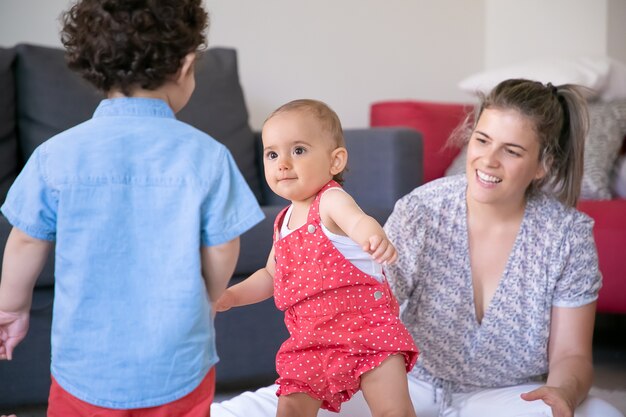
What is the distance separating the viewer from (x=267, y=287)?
150cm

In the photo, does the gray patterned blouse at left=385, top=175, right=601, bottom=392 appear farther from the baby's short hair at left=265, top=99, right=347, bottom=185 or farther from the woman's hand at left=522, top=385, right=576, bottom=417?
the baby's short hair at left=265, top=99, right=347, bottom=185

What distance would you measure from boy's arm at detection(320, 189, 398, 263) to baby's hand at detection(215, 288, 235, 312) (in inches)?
8.5

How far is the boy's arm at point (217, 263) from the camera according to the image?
1070mm

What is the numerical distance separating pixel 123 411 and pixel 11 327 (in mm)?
216

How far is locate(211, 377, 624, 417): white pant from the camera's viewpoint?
155cm

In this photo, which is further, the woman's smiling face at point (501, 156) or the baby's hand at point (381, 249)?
the woman's smiling face at point (501, 156)

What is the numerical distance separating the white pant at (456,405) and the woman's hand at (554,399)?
0.07 m

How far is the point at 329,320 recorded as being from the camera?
1.36 m

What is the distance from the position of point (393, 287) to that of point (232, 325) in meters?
0.73

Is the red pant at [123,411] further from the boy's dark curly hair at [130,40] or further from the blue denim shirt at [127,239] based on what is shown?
the boy's dark curly hair at [130,40]

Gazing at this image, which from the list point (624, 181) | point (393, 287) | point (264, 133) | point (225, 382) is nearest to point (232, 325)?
point (225, 382)

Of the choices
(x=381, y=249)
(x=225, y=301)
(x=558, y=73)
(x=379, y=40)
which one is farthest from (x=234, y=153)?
(x=381, y=249)

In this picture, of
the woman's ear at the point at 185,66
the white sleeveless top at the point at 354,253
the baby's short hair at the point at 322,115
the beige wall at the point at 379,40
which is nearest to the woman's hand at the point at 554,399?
the white sleeveless top at the point at 354,253

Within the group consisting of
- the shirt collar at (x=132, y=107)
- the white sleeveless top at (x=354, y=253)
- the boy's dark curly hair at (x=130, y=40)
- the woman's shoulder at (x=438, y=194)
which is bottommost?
the woman's shoulder at (x=438, y=194)
